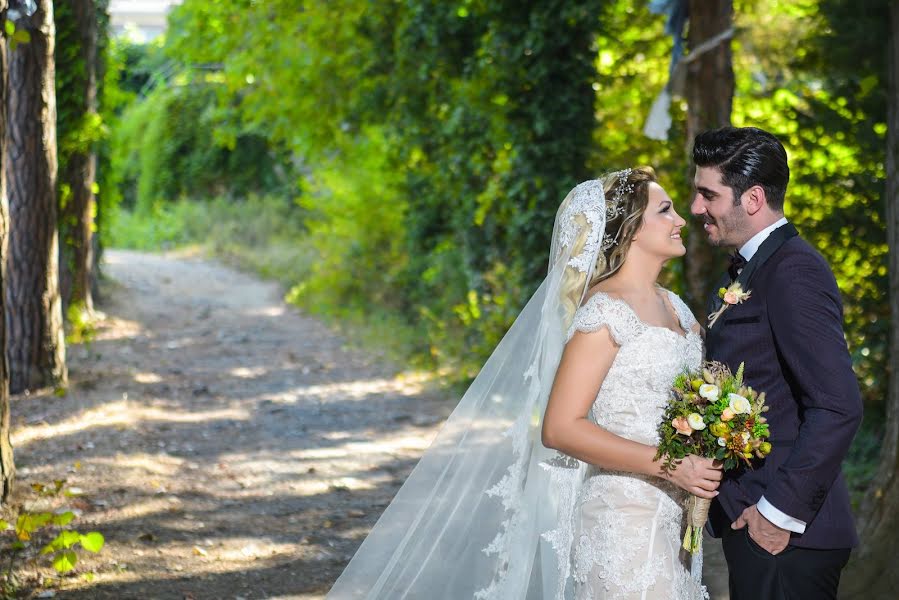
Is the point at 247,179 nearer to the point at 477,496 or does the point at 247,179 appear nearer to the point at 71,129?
the point at 71,129

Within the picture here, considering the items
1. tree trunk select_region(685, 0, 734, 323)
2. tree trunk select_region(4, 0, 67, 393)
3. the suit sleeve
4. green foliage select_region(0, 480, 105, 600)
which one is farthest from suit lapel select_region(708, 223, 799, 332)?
tree trunk select_region(4, 0, 67, 393)

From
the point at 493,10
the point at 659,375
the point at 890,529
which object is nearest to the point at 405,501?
the point at 659,375

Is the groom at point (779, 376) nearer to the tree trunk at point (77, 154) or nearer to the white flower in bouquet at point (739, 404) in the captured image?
the white flower in bouquet at point (739, 404)

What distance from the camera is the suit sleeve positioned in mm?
2879

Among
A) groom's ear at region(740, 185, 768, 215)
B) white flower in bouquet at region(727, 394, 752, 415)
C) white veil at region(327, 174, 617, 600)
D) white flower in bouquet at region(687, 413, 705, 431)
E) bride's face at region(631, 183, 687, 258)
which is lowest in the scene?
white veil at region(327, 174, 617, 600)

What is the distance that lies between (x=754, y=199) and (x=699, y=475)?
853 mm

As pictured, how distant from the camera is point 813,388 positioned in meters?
2.89

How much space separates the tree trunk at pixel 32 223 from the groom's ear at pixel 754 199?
8.34m

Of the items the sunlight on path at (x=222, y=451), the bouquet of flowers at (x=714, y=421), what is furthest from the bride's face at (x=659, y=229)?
the sunlight on path at (x=222, y=451)

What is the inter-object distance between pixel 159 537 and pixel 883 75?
21.2ft

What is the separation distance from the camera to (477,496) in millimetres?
3830

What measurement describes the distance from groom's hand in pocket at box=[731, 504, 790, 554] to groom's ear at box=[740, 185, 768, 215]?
0.89 metres

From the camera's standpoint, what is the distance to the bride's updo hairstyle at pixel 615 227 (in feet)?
11.4

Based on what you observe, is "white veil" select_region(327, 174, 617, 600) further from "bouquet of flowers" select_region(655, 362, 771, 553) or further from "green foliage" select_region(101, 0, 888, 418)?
"green foliage" select_region(101, 0, 888, 418)
